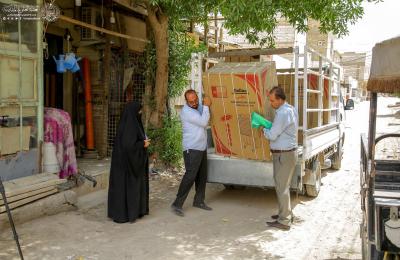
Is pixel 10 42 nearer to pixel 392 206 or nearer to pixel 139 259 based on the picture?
pixel 139 259

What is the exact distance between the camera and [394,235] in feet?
9.96

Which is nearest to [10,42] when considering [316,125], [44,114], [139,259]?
[44,114]

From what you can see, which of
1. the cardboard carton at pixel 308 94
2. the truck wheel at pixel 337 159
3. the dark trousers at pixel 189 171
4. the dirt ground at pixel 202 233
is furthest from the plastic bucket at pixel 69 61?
the truck wheel at pixel 337 159

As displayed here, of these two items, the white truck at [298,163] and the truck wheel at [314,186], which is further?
the truck wheel at [314,186]

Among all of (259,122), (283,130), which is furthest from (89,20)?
(283,130)

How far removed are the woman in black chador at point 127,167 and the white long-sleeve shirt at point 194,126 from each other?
2.11ft

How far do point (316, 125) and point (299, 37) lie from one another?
1855 centimetres

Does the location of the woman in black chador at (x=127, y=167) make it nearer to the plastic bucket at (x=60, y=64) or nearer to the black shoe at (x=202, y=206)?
the black shoe at (x=202, y=206)

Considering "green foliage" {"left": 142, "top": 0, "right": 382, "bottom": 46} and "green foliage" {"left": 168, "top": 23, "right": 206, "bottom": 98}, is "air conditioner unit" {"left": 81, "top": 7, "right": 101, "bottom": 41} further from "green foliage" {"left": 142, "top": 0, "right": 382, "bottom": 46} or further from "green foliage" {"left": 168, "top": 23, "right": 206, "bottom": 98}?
"green foliage" {"left": 142, "top": 0, "right": 382, "bottom": 46}

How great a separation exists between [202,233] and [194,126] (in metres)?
1.55

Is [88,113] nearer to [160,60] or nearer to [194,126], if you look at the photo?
[160,60]

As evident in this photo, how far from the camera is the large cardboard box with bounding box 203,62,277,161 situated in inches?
244

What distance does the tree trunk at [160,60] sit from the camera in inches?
333

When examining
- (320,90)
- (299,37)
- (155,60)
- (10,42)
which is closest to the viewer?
(10,42)
